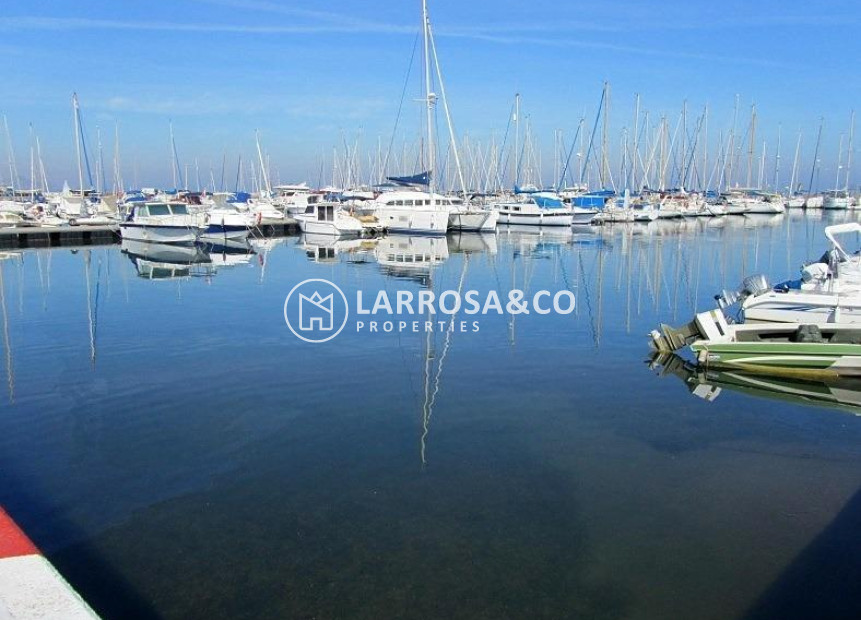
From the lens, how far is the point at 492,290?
22750 millimetres

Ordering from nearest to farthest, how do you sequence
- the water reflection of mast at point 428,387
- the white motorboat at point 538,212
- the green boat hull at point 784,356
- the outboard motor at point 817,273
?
the water reflection of mast at point 428,387
the green boat hull at point 784,356
the outboard motor at point 817,273
the white motorboat at point 538,212

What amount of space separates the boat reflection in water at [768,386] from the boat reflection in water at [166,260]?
18903 millimetres

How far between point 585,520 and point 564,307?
12.7m

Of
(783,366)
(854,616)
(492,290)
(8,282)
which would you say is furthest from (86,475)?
(8,282)

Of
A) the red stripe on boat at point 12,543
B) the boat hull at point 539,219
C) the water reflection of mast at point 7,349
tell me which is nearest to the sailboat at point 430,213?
A: the boat hull at point 539,219

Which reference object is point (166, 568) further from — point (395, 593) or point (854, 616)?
point (854, 616)

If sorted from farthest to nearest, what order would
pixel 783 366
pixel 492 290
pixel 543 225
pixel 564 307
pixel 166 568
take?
pixel 543 225 < pixel 492 290 < pixel 564 307 < pixel 783 366 < pixel 166 568

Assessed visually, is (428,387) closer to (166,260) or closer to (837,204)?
(166,260)

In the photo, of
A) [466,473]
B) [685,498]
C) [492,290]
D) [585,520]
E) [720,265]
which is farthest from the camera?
[720,265]

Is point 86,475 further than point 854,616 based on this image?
Yes

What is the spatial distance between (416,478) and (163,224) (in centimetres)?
3214

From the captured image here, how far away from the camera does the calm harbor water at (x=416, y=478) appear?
225 inches

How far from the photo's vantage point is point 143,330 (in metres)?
15.8

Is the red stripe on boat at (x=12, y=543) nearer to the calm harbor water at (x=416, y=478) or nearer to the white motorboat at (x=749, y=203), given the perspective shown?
the calm harbor water at (x=416, y=478)
